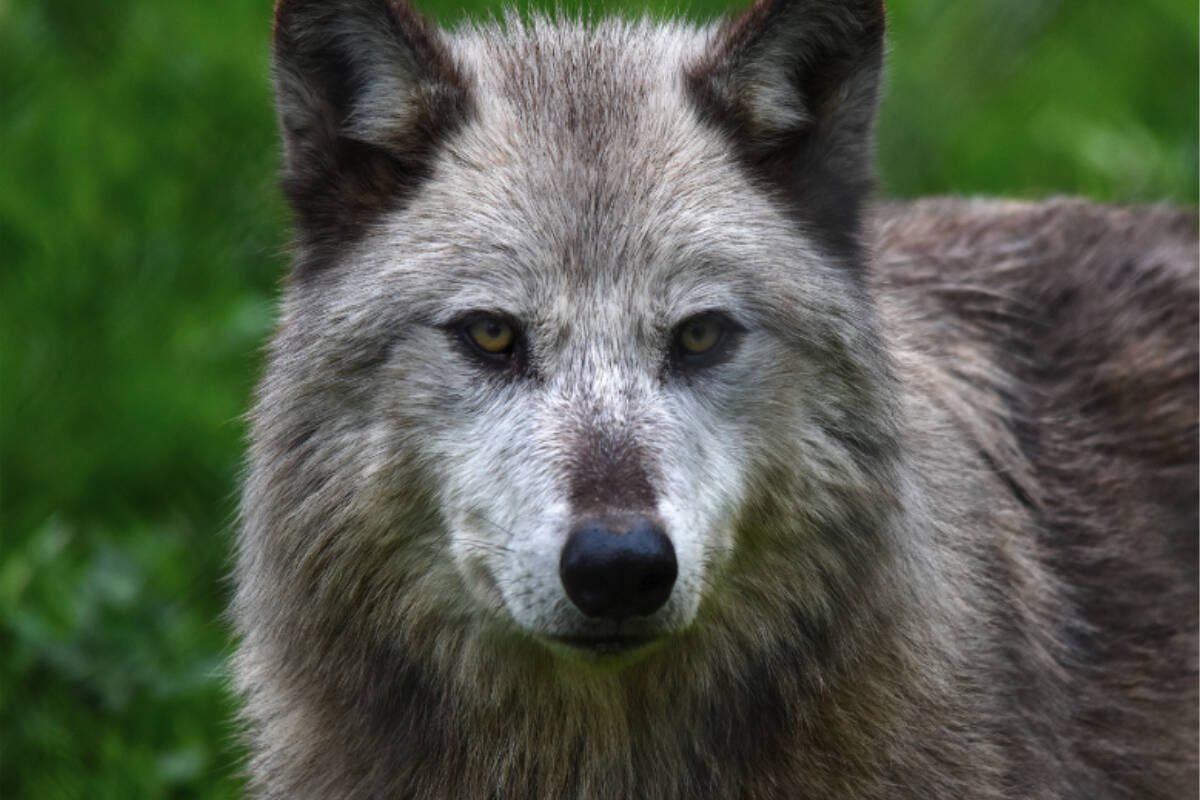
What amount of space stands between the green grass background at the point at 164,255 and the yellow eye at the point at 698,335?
1.20 meters

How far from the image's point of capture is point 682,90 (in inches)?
180

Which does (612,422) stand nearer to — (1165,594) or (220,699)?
(1165,594)

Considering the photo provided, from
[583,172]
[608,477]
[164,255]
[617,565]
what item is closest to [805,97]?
[583,172]

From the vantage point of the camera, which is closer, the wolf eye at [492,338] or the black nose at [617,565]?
the black nose at [617,565]

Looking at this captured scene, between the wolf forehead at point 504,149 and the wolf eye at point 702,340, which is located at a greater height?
the wolf forehead at point 504,149

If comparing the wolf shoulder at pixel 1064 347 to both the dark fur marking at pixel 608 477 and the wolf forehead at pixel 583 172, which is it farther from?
the dark fur marking at pixel 608 477

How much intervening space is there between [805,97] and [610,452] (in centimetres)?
114

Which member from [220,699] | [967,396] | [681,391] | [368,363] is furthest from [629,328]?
[220,699]

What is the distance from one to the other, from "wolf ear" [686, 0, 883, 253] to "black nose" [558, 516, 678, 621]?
44.3 inches

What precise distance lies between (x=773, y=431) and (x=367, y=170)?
3.93 ft

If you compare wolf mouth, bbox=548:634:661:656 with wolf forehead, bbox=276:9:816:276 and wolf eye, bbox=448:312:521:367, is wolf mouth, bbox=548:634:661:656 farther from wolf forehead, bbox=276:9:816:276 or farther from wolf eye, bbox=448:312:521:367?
wolf forehead, bbox=276:9:816:276

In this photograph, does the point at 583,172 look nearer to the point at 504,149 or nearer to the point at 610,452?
the point at 504,149

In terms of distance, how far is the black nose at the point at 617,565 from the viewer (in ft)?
12.6

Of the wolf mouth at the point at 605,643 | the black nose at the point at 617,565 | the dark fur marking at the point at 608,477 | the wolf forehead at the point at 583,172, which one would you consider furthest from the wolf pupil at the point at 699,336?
the wolf mouth at the point at 605,643
